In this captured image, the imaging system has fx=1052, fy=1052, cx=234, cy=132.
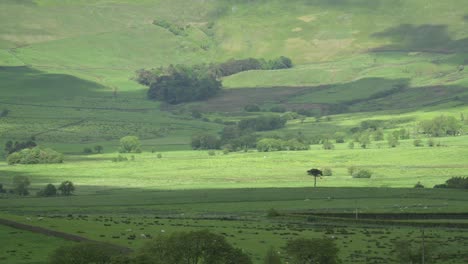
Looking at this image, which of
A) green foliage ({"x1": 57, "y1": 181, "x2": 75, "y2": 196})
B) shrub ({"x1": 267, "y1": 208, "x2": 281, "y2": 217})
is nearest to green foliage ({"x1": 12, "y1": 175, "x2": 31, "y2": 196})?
green foliage ({"x1": 57, "y1": 181, "x2": 75, "y2": 196})

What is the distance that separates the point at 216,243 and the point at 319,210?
4939cm

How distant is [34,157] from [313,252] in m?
127

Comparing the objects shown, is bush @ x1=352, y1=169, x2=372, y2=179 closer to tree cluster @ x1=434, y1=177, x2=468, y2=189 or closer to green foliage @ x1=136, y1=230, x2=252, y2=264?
tree cluster @ x1=434, y1=177, x2=468, y2=189

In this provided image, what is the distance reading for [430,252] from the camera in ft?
265

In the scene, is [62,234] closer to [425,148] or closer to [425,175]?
[425,175]

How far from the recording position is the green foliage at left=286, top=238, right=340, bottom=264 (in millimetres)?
72250

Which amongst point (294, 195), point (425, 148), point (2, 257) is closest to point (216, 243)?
point (2, 257)

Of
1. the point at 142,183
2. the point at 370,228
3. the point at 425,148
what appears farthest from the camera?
the point at 425,148

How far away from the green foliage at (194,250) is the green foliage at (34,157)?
4929 inches

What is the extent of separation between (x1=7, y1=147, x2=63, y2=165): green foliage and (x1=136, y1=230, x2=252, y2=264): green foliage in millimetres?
125206

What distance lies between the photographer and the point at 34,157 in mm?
192000

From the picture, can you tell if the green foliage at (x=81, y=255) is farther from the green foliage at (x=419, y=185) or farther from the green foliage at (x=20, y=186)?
the green foliage at (x=419, y=185)

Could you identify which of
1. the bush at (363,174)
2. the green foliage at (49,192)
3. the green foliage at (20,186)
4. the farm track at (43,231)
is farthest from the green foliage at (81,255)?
the bush at (363,174)

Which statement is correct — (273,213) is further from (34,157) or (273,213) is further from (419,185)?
(34,157)
